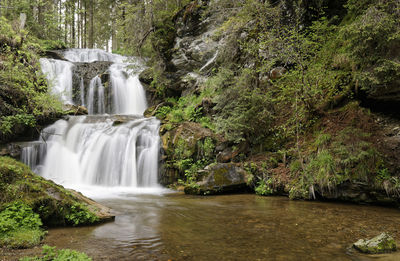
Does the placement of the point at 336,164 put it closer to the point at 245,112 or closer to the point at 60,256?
the point at 245,112

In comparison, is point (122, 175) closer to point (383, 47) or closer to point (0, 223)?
point (0, 223)

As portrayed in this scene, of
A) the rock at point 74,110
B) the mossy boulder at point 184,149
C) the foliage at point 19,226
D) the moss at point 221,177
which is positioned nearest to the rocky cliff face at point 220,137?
the mossy boulder at point 184,149

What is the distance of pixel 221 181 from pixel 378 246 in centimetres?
558

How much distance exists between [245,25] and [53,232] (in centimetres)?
1060

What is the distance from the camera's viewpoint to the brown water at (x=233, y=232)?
144 inches

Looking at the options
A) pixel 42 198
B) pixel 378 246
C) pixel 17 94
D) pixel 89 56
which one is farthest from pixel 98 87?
pixel 378 246

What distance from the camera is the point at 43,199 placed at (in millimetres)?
4637

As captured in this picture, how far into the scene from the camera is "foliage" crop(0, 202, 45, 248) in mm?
3610

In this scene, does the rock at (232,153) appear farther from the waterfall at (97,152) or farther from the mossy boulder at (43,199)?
the mossy boulder at (43,199)

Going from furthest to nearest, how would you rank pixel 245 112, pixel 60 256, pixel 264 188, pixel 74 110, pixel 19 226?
pixel 74 110
pixel 245 112
pixel 264 188
pixel 19 226
pixel 60 256

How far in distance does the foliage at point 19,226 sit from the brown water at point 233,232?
277 millimetres

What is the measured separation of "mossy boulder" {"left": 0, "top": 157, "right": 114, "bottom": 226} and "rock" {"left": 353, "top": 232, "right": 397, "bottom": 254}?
181 inches

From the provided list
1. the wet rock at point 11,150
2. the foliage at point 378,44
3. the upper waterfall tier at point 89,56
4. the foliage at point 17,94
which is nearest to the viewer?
the foliage at point 378,44

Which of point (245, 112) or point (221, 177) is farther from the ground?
point (245, 112)
